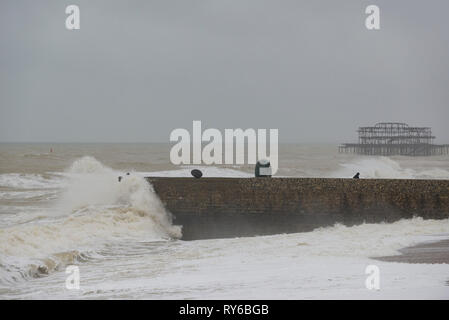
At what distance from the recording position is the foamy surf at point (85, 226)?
32.3 feet

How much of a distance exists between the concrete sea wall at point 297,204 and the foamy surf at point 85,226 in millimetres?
757

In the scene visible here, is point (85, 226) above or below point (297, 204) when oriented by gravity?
below

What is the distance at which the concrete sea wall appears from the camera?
43.4 feet

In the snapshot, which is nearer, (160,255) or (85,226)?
(160,255)

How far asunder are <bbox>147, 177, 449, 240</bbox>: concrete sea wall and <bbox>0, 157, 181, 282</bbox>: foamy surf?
757mm

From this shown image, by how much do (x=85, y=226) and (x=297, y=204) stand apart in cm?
421

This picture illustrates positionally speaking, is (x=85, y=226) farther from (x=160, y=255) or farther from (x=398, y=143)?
(x=398, y=143)

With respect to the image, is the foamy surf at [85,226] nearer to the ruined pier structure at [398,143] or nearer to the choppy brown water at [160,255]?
the choppy brown water at [160,255]

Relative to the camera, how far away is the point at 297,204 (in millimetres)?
13398

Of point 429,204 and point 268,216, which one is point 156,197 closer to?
point 268,216

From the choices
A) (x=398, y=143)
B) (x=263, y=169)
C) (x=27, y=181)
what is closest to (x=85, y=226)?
(x=263, y=169)

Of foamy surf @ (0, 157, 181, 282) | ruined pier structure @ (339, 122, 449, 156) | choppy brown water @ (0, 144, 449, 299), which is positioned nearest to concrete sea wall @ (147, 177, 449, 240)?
choppy brown water @ (0, 144, 449, 299)

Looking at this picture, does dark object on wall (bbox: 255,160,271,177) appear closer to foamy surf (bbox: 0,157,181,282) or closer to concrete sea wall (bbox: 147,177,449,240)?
concrete sea wall (bbox: 147,177,449,240)

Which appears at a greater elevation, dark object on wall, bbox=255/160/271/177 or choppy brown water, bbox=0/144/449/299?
dark object on wall, bbox=255/160/271/177
